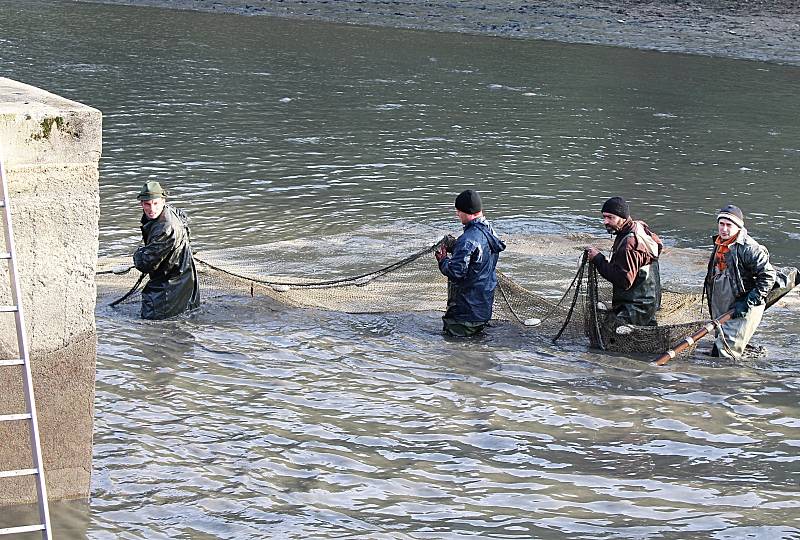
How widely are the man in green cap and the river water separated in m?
0.23

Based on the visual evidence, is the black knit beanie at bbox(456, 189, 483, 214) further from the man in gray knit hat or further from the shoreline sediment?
the shoreline sediment

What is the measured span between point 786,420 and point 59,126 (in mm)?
6160

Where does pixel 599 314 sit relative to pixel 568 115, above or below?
below

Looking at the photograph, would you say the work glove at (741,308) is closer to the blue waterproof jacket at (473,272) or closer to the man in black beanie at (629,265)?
the man in black beanie at (629,265)

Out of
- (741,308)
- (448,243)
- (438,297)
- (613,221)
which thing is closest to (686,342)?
(741,308)

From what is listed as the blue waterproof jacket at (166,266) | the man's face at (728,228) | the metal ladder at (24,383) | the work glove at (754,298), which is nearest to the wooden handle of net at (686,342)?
the work glove at (754,298)

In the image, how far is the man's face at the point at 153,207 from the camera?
36.6ft

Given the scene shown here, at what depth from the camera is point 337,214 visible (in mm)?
16844

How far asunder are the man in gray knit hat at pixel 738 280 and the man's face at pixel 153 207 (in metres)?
5.32

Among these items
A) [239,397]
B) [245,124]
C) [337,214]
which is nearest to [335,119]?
[245,124]

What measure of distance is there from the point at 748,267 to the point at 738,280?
0.51ft

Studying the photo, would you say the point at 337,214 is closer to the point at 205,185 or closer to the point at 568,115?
the point at 205,185

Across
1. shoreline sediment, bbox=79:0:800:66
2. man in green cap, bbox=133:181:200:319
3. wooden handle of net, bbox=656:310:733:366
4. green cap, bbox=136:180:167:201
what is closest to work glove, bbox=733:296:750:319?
wooden handle of net, bbox=656:310:733:366

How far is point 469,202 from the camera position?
11008 mm
